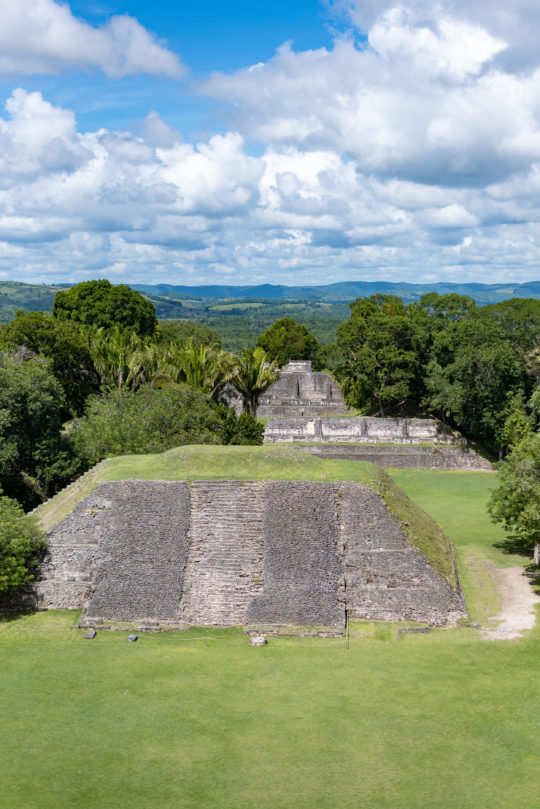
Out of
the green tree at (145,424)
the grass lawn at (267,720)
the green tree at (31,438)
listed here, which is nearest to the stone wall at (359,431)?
the green tree at (145,424)

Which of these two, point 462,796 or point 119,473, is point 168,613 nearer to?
point 119,473

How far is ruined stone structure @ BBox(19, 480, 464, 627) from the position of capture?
17.6 metres

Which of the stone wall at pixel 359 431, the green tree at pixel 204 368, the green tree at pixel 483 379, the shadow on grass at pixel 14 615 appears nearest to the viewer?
the shadow on grass at pixel 14 615

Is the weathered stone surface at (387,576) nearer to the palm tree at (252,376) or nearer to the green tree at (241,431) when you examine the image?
the green tree at (241,431)

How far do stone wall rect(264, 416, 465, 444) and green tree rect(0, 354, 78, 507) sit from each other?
54.3ft

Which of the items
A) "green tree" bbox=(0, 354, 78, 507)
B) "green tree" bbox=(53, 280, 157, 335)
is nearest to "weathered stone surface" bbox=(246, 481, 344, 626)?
"green tree" bbox=(0, 354, 78, 507)

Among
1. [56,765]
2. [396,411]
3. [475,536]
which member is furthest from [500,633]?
[396,411]

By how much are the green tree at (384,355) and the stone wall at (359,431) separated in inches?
109

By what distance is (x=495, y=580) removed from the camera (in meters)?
20.6

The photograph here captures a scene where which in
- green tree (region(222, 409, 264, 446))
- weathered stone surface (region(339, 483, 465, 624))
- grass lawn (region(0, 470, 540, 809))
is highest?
green tree (region(222, 409, 264, 446))

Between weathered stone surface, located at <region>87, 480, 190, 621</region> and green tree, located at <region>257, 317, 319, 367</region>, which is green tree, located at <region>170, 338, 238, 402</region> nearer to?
weathered stone surface, located at <region>87, 480, 190, 621</region>

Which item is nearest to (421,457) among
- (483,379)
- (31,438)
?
(483,379)

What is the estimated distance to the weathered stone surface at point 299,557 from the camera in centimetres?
1734

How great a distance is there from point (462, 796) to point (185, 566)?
10.2 meters
